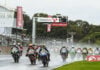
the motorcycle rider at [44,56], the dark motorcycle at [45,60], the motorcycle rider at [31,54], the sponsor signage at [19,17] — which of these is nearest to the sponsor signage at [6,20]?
the sponsor signage at [19,17]

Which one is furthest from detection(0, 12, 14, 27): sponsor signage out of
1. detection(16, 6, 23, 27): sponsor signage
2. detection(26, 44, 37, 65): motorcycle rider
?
detection(26, 44, 37, 65): motorcycle rider

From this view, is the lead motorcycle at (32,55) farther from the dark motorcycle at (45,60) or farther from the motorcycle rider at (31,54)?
the dark motorcycle at (45,60)

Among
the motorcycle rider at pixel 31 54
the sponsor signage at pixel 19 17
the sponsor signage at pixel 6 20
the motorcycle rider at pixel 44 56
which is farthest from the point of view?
the sponsor signage at pixel 6 20

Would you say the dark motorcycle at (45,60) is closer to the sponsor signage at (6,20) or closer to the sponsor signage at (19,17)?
the sponsor signage at (19,17)

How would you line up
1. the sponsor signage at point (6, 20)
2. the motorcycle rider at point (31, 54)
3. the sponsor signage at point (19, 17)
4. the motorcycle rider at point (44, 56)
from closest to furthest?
the motorcycle rider at point (44, 56) → the motorcycle rider at point (31, 54) → the sponsor signage at point (19, 17) → the sponsor signage at point (6, 20)

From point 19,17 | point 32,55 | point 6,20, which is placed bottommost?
point 6,20

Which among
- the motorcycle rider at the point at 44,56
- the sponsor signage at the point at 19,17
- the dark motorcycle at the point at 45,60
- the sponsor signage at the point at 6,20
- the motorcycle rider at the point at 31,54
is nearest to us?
the dark motorcycle at the point at 45,60

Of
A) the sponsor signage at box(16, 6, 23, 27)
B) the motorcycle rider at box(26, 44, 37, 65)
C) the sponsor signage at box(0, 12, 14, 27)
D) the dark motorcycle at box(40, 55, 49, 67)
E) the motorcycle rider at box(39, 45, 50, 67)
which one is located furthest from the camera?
the sponsor signage at box(0, 12, 14, 27)

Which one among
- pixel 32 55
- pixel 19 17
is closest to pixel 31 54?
pixel 32 55

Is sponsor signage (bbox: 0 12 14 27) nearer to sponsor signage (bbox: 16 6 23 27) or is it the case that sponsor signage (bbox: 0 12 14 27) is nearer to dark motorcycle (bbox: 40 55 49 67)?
sponsor signage (bbox: 16 6 23 27)

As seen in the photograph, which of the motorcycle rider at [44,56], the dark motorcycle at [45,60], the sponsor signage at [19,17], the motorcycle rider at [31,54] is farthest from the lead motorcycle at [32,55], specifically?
the sponsor signage at [19,17]

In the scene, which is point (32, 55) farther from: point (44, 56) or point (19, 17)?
point (19, 17)

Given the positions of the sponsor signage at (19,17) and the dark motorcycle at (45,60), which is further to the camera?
the sponsor signage at (19,17)

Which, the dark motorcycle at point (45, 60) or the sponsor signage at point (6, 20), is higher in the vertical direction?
the dark motorcycle at point (45, 60)
